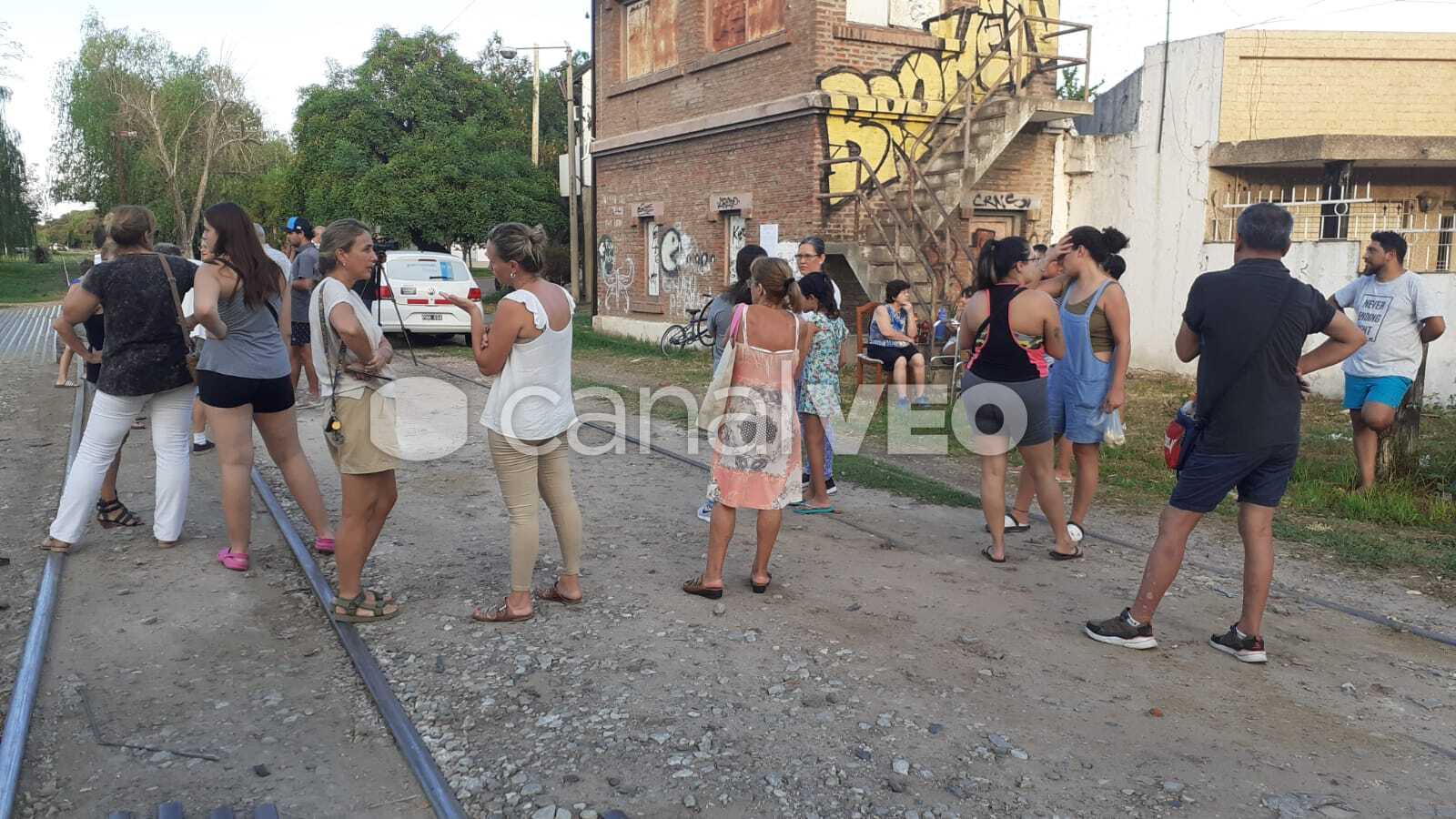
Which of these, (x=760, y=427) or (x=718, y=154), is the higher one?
(x=718, y=154)

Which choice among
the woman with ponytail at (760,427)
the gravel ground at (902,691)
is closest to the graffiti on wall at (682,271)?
the gravel ground at (902,691)

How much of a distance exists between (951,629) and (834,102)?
36.8ft

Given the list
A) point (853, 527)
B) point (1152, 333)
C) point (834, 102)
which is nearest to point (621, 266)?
point (834, 102)

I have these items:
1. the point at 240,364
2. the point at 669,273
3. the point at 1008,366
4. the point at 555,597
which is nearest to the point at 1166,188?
the point at 669,273

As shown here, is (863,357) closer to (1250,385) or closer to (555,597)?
(555,597)

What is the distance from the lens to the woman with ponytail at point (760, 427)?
5.21m

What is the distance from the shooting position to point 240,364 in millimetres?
5473

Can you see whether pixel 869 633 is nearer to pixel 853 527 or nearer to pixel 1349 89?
pixel 853 527

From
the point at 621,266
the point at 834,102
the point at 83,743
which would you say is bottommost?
the point at 83,743

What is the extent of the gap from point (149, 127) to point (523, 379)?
5122 centimetres

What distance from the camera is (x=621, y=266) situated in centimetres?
2091

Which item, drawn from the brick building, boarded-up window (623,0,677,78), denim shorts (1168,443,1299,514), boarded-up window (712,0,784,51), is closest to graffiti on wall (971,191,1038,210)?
the brick building

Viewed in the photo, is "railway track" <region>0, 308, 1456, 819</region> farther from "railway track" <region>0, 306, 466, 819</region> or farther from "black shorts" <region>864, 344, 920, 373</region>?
"black shorts" <region>864, 344, 920, 373</region>

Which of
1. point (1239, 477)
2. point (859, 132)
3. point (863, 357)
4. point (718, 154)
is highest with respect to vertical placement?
point (859, 132)
